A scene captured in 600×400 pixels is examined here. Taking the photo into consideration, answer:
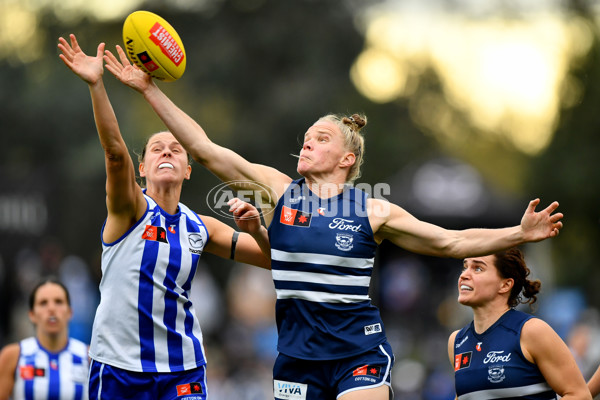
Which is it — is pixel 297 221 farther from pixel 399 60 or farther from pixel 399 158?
pixel 399 60

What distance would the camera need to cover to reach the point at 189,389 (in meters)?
5.70

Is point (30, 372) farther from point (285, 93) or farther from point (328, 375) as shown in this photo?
point (285, 93)

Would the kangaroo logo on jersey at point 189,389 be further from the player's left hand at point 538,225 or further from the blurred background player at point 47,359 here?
the blurred background player at point 47,359

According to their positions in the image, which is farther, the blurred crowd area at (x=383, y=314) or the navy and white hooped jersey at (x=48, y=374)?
the blurred crowd area at (x=383, y=314)

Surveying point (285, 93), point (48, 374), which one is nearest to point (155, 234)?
point (48, 374)

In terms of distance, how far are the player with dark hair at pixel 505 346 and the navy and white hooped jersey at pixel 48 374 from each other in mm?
3536

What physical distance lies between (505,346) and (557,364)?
34 centimetres

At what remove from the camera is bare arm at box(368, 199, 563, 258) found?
520cm

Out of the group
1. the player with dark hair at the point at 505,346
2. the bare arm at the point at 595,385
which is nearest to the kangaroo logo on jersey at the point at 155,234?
the player with dark hair at the point at 505,346

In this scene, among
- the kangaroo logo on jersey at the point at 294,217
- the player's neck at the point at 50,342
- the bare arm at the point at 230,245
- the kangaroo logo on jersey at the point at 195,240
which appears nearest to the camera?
the kangaroo logo on jersey at the point at 294,217

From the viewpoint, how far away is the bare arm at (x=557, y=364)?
17.3 feet

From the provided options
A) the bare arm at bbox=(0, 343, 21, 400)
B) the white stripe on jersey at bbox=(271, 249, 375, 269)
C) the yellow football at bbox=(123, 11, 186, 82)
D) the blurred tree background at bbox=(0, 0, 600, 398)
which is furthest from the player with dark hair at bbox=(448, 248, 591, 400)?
the blurred tree background at bbox=(0, 0, 600, 398)

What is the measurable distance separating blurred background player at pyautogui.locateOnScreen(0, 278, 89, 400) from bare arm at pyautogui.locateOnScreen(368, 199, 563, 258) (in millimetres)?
3525

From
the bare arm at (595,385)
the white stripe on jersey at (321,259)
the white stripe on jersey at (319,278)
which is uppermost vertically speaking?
the white stripe on jersey at (321,259)
